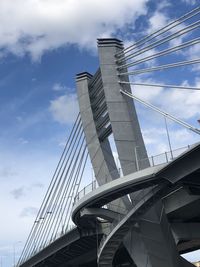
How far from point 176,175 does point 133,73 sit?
33.6ft

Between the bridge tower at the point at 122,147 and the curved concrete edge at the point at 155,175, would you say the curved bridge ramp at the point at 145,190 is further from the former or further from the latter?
the bridge tower at the point at 122,147

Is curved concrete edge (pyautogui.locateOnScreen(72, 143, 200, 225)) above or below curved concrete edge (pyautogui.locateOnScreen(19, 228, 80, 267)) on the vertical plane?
below

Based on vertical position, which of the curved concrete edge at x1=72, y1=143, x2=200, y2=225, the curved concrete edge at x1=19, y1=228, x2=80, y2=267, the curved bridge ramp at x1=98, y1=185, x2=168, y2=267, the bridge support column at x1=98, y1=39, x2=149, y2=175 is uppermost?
the bridge support column at x1=98, y1=39, x2=149, y2=175

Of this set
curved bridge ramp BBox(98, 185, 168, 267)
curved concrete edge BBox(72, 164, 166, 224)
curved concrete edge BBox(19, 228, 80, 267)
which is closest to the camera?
curved concrete edge BBox(72, 164, 166, 224)

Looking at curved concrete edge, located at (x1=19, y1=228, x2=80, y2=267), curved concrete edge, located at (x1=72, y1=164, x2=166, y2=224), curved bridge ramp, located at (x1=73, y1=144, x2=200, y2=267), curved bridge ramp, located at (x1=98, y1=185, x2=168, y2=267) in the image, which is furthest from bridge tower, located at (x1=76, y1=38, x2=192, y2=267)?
curved concrete edge, located at (x1=19, y1=228, x2=80, y2=267)

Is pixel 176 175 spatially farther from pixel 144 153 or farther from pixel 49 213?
pixel 49 213

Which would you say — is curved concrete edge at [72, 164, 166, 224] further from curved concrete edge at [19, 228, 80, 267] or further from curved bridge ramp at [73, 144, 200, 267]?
curved concrete edge at [19, 228, 80, 267]

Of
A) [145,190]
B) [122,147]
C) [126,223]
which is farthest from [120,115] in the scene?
[126,223]

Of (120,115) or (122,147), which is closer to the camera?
(122,147)

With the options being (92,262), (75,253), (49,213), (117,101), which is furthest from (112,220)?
(92,262)

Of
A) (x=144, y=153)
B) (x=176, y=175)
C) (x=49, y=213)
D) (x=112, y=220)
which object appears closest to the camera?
(x=176, y=175)

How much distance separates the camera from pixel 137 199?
37156mm

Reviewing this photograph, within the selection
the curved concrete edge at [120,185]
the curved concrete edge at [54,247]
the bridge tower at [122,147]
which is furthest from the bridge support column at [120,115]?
the curved concrete edge at [54,247]

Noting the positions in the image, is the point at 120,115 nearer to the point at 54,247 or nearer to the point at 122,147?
the point at 122,147
